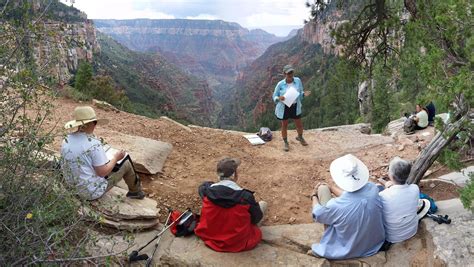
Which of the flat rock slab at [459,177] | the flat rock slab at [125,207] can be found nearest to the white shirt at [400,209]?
the flat rock slab at [459,177]

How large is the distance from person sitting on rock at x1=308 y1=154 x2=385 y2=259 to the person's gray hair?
25cm

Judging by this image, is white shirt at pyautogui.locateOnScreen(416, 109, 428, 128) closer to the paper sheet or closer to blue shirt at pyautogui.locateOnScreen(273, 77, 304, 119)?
blue shirt at pyautogui.locateOnScreen(273, 77, 304, 119)

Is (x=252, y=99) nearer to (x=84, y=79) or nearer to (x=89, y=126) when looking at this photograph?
(x=84, y=79)

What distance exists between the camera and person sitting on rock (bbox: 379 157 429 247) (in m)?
3.92

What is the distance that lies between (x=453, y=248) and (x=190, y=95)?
125m

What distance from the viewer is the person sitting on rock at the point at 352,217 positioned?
150 inches

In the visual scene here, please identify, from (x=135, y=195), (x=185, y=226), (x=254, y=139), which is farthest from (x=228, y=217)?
(x=254, y=139)

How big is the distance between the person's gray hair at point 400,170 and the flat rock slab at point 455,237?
674mm

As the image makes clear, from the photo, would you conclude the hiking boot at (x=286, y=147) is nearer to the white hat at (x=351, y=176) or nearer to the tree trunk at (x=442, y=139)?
the tree trunk at (x=442, y=139)

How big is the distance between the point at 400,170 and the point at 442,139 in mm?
1113

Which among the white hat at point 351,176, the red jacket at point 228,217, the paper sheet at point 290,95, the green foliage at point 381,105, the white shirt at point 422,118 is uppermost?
the paper sheet at point 290,95

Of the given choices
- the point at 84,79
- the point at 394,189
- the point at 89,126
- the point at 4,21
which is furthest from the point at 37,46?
the point at 84,79

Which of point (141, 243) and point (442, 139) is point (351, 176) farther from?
point (141, 243)

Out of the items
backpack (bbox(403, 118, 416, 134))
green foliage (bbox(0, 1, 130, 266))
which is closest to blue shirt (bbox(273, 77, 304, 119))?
backpack (bbox(403, 118, 416, 134))
